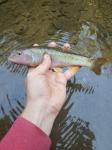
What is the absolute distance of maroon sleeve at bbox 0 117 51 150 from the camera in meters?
2.16

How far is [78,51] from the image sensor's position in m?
4.88

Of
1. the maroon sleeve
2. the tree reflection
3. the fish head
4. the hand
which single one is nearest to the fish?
the fish head

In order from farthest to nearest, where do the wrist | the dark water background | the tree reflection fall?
the dark water background
the tree reflection
the wrist

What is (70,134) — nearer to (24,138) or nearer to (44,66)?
(44,66)

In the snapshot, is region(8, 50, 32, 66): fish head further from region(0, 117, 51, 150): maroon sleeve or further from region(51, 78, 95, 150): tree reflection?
region(0, 117, 51, 150): maroon sleeve

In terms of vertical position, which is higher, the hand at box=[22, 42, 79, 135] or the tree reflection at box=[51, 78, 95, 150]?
the hand at box=[22, 42, 79, 135]

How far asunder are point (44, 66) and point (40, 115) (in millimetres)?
688

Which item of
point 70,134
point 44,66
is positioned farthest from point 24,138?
point 70,134

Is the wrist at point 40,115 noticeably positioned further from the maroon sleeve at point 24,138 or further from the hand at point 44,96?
the maroon sleeve at point 24,138

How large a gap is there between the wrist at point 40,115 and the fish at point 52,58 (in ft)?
2.70

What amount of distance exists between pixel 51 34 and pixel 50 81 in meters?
2.19

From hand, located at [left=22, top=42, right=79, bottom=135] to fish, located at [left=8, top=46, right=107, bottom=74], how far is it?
221 mm

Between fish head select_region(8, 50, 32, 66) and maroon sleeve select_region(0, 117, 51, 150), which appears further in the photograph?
fish head select_region(8, 50, 32, 66)

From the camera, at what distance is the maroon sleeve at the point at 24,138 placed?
2.16 m
